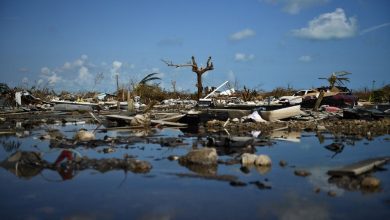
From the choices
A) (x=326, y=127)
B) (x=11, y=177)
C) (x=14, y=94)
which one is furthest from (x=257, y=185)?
(x=14, y=94)

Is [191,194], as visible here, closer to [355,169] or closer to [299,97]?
[355,169]

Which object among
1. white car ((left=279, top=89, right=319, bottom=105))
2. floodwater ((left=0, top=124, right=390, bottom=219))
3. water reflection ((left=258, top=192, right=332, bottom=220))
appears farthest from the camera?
white car ((left=279, top=89, right=319, bottom=105))

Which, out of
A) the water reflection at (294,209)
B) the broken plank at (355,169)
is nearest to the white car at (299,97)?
the broken plank at (355,169)

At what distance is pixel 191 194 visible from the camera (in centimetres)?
466

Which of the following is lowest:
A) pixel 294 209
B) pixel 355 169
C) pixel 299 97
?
pixel 294 209

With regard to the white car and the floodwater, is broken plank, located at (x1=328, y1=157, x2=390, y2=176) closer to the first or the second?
the floodwater

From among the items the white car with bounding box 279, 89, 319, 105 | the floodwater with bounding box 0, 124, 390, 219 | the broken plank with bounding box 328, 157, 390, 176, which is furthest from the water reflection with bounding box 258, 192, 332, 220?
the white car with bounding box 279, 89, 319, 105

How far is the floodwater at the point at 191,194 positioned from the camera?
3.94 meters

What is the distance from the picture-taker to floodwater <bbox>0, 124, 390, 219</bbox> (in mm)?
3938

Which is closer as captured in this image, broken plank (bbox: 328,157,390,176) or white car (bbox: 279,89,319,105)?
broken plank (bbox: 328,157,390,176)

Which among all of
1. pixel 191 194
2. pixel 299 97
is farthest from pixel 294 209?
pixel 299 97

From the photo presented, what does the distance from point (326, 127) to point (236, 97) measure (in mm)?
20808

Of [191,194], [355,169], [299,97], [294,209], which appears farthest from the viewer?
[299,97]

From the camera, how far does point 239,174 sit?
221 inches
